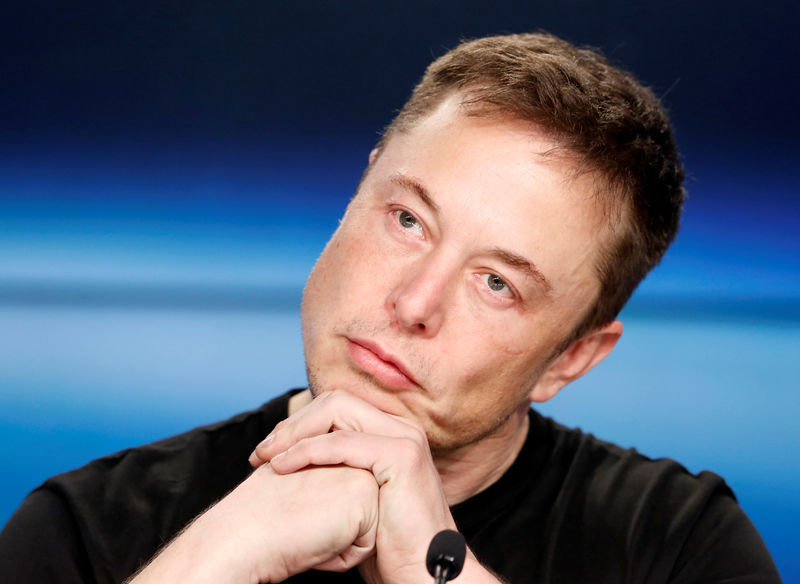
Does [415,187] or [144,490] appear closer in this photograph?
[415,187]

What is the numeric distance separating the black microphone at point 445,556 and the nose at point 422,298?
1.37 ft

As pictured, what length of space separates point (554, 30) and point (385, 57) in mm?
695

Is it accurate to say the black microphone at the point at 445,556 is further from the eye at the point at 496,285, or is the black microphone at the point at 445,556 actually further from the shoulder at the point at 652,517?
the shoulder at the point at 652,517

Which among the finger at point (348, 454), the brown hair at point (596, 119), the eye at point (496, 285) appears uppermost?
the brown hair at point (596, 119)

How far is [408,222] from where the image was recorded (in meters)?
1.76

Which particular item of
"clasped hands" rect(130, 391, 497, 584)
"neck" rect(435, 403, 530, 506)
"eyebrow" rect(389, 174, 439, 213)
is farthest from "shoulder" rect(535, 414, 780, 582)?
"eyebrow" rect(389, 174, 439, 213)

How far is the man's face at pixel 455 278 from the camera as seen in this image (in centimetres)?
166

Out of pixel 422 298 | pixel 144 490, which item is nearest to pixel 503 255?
pixel 422 298

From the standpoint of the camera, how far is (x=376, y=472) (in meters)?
1.51

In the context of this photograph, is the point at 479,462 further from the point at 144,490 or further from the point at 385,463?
the point at 144,490

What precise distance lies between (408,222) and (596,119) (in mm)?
431

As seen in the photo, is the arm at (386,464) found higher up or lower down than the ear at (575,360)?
lower down

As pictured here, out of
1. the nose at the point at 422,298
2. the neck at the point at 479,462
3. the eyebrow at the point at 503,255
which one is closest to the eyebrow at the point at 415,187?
the eyebrow at the point at 503,255

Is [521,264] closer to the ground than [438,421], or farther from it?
farther from it
